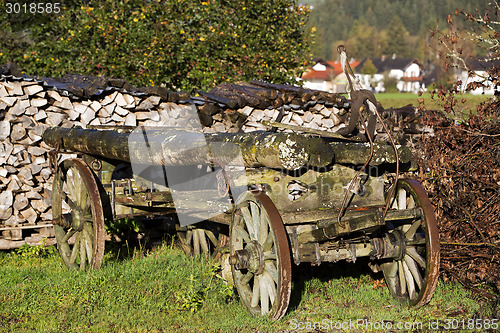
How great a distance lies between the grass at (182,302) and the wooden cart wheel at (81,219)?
0.19m

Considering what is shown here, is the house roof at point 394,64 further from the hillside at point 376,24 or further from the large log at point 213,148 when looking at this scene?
the large log at point 213,148

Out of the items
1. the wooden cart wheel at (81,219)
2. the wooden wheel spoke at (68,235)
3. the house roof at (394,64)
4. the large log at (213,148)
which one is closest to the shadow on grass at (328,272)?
the large log at (213,148)

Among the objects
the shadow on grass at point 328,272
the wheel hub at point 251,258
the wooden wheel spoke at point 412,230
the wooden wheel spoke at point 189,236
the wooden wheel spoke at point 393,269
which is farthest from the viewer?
the wooden wheel spoke at point 189,236

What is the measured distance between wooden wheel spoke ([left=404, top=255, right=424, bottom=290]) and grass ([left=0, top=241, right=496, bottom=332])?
0.23 metres

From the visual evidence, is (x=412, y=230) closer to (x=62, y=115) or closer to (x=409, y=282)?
(x=409, y=282)

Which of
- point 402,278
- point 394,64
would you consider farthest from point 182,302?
point 394,64

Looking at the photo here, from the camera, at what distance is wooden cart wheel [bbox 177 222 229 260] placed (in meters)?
6.49

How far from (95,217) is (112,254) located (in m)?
1.49

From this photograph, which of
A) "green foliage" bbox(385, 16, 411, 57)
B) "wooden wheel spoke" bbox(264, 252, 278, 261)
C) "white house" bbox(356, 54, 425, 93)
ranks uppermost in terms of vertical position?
"green foliage" bbox(385, 16, 411, 57)

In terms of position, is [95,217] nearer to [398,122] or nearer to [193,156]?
[193,156]

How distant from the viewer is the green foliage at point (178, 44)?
11.3 metres

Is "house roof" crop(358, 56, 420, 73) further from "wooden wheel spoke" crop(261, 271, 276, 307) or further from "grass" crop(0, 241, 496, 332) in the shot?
"wooden wheel spoke" crop(261, 271, 276, 307)

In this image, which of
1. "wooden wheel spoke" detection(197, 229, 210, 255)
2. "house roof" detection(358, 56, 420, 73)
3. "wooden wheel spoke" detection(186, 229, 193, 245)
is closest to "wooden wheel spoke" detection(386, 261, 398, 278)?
"wooden wheel spoke" detection(197, 229, 210, 255)

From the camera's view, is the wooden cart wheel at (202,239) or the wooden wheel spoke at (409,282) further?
the wooden cart wheel at (202,239)
